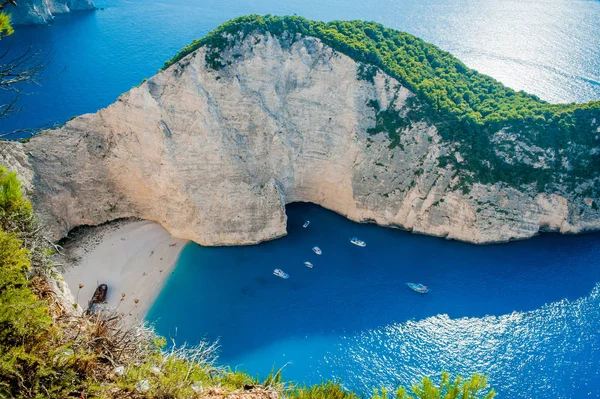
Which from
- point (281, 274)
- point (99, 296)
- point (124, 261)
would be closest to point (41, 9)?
point (124, 261)

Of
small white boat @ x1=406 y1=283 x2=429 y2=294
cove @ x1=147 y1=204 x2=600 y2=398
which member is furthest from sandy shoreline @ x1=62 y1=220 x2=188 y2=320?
small white boat @ x1=406 y1=283 x2=429 y2=294

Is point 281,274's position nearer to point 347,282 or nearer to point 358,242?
point 347,282

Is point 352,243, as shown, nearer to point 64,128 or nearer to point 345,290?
point 345,290

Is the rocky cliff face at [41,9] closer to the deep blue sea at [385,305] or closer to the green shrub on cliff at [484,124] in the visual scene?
the deep blue sea at [385,305]

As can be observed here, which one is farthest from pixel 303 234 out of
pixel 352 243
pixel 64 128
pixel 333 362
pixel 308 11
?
pixel 308 11

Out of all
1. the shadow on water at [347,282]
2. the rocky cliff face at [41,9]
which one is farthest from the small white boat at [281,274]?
the rocky cliff face at [41,9]

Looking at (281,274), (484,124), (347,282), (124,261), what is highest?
(484,124)
